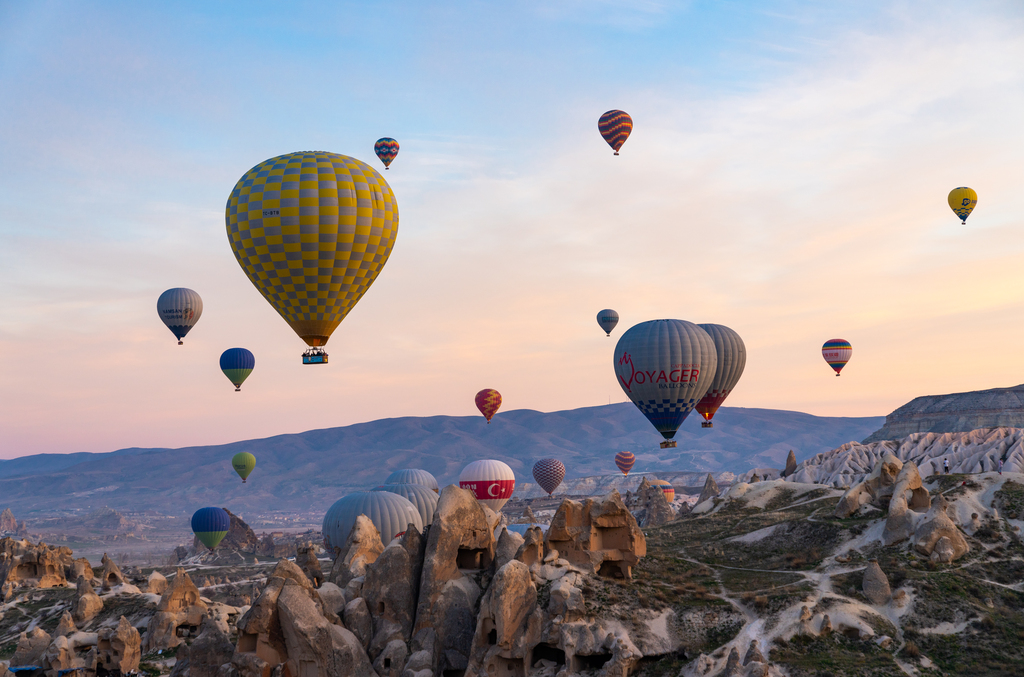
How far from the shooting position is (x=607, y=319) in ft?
558

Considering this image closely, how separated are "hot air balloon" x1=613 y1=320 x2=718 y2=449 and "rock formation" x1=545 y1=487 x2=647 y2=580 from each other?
3344 centimetres

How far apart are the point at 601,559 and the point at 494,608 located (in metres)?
9.07

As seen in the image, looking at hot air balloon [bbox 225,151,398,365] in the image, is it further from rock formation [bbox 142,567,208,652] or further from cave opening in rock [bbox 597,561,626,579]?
cave opening in rock [bbox 597,561,626,579]

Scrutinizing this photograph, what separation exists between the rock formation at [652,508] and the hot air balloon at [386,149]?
233 feet

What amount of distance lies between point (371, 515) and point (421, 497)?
50.5 ft

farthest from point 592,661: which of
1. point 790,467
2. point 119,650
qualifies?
point 790,467

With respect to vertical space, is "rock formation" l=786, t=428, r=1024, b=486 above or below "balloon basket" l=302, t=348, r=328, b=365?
below

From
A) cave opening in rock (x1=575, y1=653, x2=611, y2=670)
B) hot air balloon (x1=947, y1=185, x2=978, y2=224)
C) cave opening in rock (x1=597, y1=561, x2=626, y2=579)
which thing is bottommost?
cave opening in rock (x1=575, y1=653, x2=611, y2=670)

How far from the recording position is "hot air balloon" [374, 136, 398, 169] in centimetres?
13575

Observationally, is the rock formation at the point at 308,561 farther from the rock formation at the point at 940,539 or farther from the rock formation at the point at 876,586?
the rock formation at the point at 940,539

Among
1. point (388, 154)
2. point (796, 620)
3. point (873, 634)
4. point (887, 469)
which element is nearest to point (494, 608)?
point (796, 620)

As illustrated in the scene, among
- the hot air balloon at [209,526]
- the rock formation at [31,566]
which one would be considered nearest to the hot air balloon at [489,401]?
the hot air balloon at [209,526]

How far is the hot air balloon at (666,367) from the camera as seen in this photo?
9006cm

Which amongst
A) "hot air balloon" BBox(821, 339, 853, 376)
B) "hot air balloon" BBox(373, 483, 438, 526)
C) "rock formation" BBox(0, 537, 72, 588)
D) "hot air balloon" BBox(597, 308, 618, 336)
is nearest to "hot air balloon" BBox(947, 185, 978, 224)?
"hot air balloon" BBox(821, 339, 853, 376)
